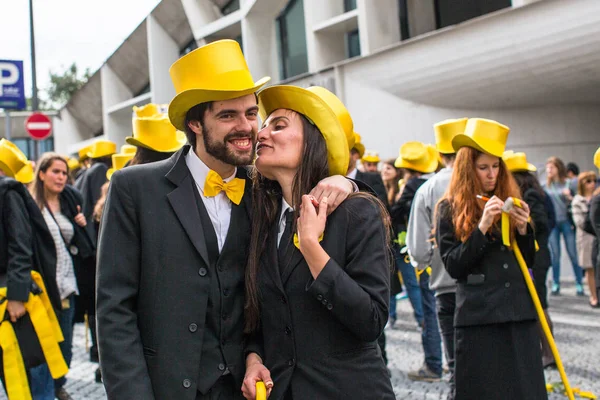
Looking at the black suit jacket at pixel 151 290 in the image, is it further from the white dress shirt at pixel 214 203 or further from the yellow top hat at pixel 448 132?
the yellow top hat at pixel 448 132

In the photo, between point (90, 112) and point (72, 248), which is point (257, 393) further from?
point (90, 112)

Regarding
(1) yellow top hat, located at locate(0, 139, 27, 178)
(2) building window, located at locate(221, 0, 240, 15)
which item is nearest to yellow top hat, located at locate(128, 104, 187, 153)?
(1) yellow top hat, located at locate(0, 139, 27, 178)

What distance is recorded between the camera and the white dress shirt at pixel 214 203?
2.94m

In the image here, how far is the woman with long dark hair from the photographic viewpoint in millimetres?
2715

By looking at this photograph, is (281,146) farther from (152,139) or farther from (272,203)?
(152,139)

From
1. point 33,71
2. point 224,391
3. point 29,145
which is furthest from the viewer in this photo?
point 29,145

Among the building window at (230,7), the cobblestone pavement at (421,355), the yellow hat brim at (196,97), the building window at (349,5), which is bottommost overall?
the cobblestone pavement at (421,355)

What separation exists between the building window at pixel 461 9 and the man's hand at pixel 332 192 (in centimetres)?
1349

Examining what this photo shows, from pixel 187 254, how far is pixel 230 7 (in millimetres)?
25529

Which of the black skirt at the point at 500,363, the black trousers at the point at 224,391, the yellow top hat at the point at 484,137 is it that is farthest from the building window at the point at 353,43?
the black trousers at the point at 224,391

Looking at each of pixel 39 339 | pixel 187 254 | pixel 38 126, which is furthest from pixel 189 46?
pixel 187 254

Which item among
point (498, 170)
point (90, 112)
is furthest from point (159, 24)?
point (498, 170)

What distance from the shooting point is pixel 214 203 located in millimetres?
2980

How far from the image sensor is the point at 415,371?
718cm
